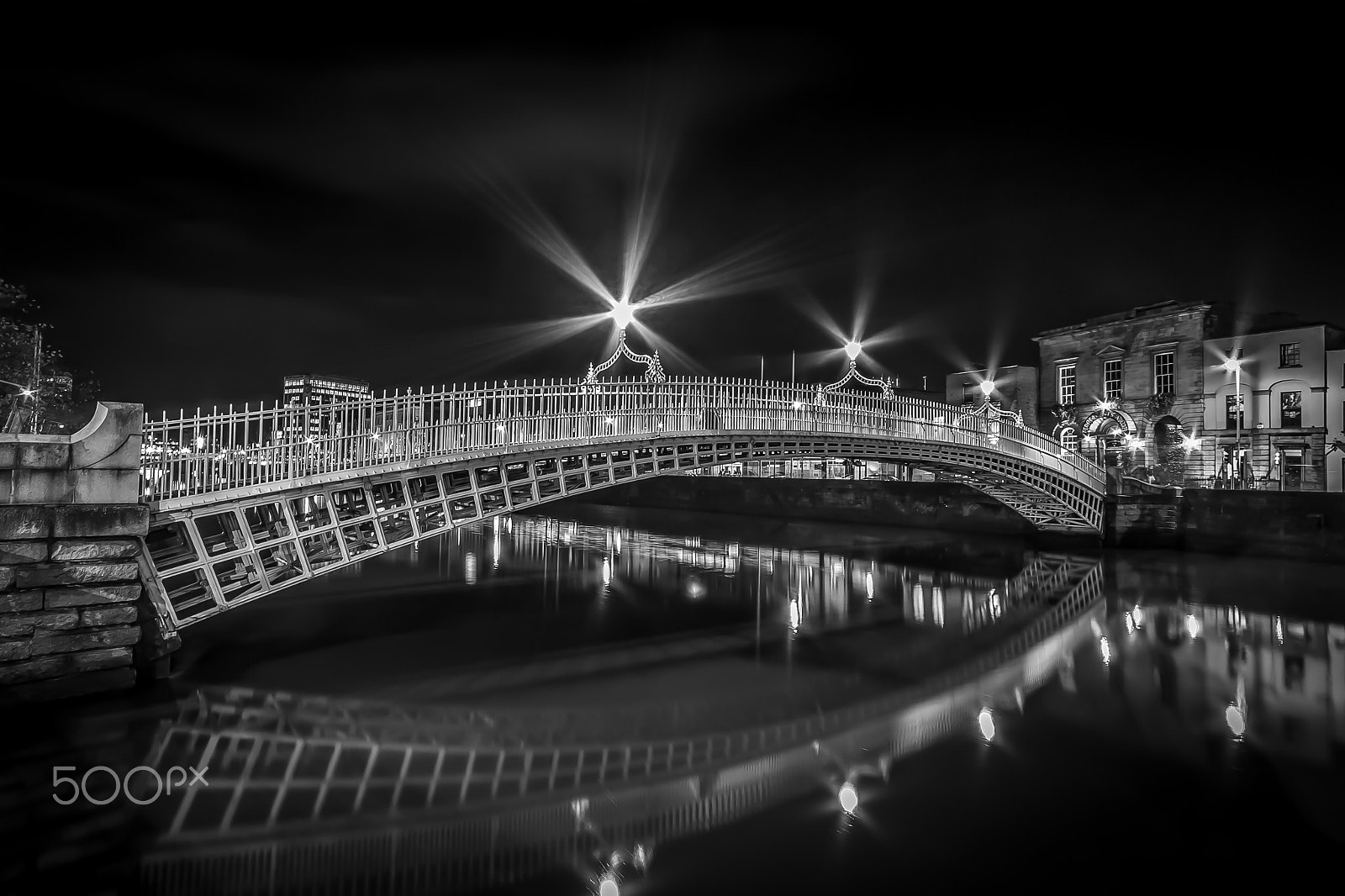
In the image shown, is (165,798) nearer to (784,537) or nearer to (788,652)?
(788,652)

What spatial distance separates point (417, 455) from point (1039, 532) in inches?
890

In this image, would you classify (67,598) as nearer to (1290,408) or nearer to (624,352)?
(624,352)

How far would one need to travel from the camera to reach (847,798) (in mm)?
6297

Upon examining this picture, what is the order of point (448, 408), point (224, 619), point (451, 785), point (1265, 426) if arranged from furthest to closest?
1. point (1265, 426)
2. point (224, 619)
3. point (448, 408)
4. point (451, 785)

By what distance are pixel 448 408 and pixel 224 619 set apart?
19.7 ft

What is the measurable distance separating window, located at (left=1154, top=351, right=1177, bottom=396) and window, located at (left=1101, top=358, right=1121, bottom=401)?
172 cm

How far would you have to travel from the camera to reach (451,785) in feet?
21.2

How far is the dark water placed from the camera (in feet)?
17.2

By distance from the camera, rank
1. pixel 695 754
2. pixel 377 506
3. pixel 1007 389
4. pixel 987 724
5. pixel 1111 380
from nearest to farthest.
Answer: pixel 695 754, pixel 987 724, pixel 377 506, pixel 1111 380, pixel 1007 389

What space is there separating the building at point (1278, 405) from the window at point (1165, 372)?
1.41m

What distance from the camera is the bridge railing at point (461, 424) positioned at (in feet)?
28.5

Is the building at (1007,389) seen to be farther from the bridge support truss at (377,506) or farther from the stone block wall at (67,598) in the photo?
the stone block wall at (67,598)

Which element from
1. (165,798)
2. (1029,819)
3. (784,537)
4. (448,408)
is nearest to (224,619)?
(448,408)

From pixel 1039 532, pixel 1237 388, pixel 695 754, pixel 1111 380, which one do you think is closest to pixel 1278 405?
pixel 1237 388
